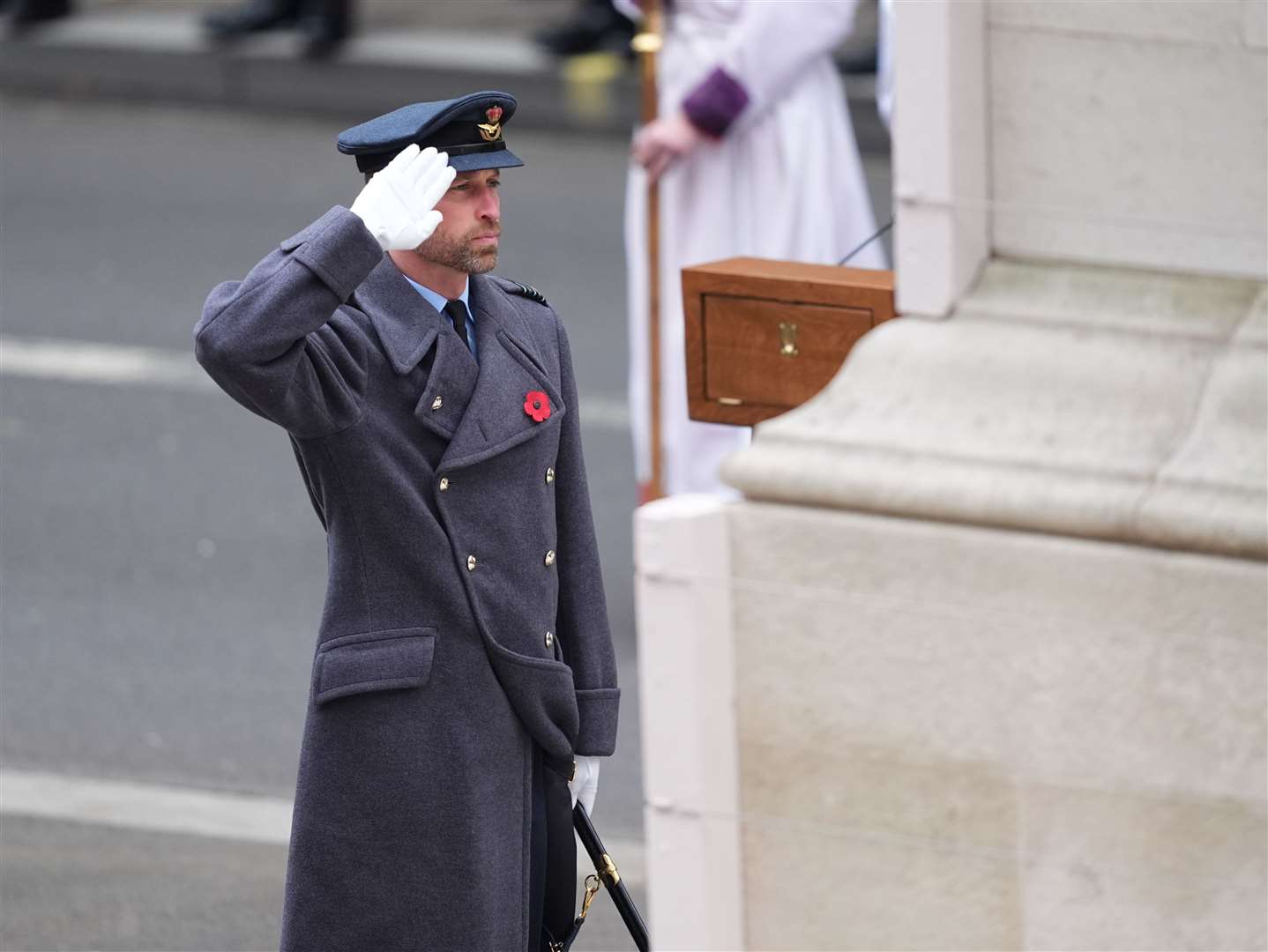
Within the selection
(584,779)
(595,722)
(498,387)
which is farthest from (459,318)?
(584,779)

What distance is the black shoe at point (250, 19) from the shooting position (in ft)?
46.8

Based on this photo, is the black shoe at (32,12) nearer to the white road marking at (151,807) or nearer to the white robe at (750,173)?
the white robe at (750,173)

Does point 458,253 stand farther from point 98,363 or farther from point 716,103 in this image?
point 98,363

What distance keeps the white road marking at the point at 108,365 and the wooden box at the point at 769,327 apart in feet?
15.8

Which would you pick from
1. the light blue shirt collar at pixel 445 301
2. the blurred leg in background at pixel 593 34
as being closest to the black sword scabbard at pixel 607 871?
the light blue shirt collar at pixel 445 301

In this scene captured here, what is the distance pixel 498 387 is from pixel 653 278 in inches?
133

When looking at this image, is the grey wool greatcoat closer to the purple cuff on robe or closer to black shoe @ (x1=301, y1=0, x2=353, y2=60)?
the purple cuff on robe

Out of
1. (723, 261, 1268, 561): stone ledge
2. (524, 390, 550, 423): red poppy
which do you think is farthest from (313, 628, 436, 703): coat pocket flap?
(723, 261, 1268, 561): stone ledge

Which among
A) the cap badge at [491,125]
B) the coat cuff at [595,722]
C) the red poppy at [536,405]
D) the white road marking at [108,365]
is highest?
the cap badge at [491,125]

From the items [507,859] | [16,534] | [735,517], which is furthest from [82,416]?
[735,517]

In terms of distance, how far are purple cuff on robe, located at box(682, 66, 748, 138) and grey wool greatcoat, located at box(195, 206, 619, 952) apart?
314cm

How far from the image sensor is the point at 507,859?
3.97 m

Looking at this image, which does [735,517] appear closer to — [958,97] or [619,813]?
[958,97]

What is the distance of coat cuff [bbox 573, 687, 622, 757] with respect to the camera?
416 centimetres
